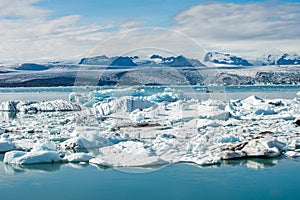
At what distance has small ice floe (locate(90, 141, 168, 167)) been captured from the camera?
6914mm

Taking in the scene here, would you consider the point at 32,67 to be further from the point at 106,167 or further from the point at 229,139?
the point at 106,167

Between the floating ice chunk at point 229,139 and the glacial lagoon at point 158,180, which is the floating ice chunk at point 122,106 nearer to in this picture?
the floating ice chunk at point 229,139

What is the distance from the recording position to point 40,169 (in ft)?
22.6

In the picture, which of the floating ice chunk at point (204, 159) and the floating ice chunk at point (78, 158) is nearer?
the floating ice chunk at point (204, 159)

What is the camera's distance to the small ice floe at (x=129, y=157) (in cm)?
691

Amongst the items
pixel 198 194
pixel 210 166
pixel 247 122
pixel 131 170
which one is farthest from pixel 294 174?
pixel 247 122

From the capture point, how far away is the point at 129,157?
710 cm

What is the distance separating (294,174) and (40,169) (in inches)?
149

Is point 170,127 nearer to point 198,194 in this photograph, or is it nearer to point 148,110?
point 148,110

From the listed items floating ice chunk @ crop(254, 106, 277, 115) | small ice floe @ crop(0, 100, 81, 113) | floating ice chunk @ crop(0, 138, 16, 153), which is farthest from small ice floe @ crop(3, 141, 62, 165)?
small ice floe @ crop(0, 100, 81, 113)

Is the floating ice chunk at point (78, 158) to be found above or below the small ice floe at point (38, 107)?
below

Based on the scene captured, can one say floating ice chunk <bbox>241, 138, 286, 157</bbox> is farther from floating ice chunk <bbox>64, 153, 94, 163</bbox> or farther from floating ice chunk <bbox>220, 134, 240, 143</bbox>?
floating ice chunk <bbox>64, 153, 94, 163</bbox>

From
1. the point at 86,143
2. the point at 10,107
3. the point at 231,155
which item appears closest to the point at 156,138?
the point at 86,143

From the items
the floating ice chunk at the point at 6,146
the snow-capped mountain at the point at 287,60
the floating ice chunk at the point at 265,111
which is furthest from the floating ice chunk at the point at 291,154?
the snow-capped mountain at the point at 287,60
